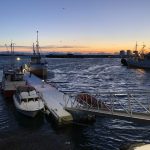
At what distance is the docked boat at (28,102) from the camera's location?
3048cm

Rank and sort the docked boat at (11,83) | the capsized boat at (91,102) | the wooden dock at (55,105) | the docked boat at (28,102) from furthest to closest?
the docked boat at (11,83) < the docked boat at (28,102) < the capsized boat at (91,102) < the wooden dock at (55,105)

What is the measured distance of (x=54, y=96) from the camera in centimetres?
3731

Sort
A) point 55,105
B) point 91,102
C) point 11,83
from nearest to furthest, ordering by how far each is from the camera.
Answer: point 91,102
point 55,105
point 11,83

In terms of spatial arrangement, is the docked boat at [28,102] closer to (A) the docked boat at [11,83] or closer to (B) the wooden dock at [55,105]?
(B) the wooden dock at [55,105]

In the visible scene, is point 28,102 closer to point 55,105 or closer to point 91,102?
point 55,105

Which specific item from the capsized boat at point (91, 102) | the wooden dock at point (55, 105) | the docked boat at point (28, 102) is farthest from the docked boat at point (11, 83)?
the capsized boat at point (91, 102)

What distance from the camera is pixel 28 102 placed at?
32.6m

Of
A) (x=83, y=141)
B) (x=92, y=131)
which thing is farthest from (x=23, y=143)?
(x=92, y=131)

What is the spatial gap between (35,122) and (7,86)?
13.8 m

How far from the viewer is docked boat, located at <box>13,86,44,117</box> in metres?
30.5

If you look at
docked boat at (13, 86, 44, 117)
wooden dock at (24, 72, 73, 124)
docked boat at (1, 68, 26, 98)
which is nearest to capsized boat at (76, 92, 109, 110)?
wooden dock at (24, 72, 73, 124)

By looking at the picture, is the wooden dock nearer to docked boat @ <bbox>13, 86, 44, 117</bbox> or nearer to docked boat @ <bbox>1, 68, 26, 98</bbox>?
docked boat @ <bbox>13, 86, 44, 117</bbox>

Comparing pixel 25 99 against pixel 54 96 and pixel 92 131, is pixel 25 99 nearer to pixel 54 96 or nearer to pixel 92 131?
pixel 54 96

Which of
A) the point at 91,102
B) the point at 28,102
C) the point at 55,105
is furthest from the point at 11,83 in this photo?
the point at 91,102
